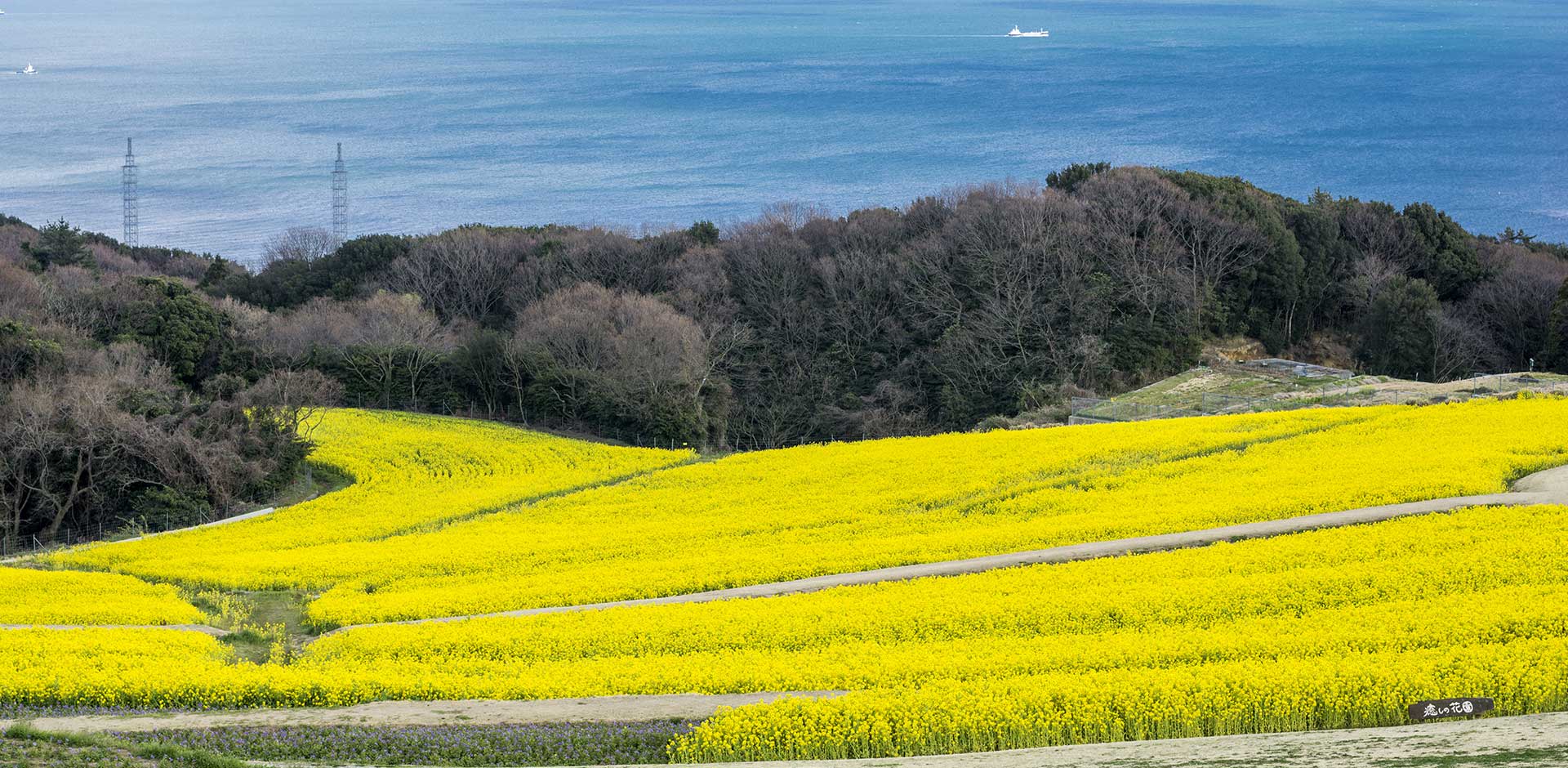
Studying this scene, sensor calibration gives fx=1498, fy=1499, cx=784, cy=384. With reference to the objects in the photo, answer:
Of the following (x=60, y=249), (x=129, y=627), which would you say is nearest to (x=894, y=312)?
(x=60, y=249)

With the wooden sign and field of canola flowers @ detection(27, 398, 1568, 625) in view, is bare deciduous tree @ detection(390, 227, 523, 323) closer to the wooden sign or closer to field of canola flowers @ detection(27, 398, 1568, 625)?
field of canola flowers @ detection(27, 398, 1568, 625)

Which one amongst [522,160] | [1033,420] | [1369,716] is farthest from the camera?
[522,160]

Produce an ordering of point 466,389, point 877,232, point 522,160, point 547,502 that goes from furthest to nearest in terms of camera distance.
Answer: point 522,160
point 877,232
point 466,389
point 547,502

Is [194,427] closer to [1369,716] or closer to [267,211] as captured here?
[1369,716]

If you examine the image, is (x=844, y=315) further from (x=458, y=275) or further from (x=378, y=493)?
(x=378, y=493)

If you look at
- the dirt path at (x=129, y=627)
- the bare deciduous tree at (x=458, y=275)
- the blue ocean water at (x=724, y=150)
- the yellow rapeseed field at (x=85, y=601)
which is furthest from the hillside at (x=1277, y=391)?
the blue ocean water at (x=724, y=150)

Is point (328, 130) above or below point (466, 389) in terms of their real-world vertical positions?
above

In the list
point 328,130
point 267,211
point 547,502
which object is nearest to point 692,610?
point 547,502

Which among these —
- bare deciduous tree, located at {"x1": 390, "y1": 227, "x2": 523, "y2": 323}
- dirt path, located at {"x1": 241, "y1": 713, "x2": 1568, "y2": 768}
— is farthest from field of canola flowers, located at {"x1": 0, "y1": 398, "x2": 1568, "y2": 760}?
bare deciduous tree, located at {"x1": 390, "y1": 227, "x2": 523, "y2": 323}
